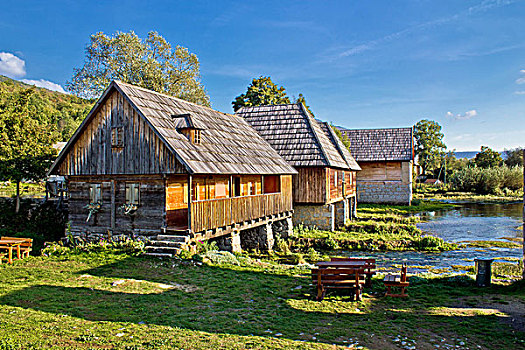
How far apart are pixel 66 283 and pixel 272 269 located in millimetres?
6662

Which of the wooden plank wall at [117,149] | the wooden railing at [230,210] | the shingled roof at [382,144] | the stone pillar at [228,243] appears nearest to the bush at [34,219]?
the wooden plank wall at [117,149]

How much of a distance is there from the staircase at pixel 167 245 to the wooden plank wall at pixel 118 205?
760mm

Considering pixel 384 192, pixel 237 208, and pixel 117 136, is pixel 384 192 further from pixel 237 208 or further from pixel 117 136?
pixel 117 136

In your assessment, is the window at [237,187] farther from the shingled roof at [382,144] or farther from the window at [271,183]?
the shingled roof at [382,144]

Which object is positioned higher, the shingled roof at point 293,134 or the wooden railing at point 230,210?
the shingled roof at point 293,134

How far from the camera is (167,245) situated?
14.9m

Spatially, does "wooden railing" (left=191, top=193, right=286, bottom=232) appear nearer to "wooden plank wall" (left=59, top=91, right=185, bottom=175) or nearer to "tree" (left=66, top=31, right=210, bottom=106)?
"wooden plank wall" (left=59, top=91, right=185, bottom=175)

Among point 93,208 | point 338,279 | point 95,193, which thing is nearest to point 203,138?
point 95,193

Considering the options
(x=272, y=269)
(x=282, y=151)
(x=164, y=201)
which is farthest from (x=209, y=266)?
(x=282, y=151)

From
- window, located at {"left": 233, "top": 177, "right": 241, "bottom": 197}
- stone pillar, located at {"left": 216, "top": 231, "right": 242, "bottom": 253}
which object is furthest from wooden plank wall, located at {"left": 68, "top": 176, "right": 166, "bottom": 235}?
window, located at {"left": 233, "top": 177, "right": 241, "bottom": 197}

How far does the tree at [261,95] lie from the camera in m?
43.0

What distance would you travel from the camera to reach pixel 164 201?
15852 millimetres

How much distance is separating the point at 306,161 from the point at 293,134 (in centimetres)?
260

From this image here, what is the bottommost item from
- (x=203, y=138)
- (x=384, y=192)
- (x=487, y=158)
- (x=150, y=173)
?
(x=384, y=192)
